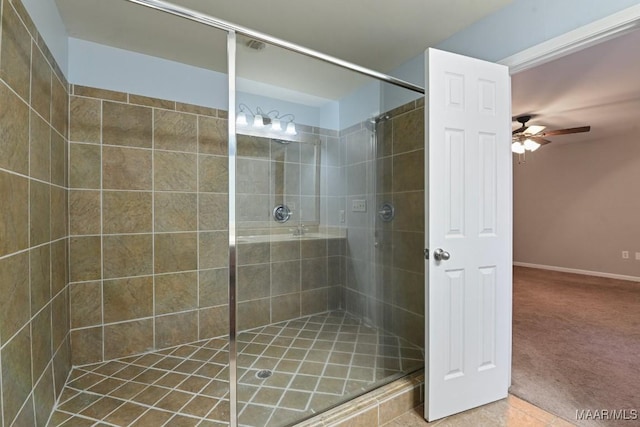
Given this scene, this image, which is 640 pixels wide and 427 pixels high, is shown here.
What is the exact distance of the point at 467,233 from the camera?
168 cm

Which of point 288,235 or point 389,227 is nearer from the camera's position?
point 389,227

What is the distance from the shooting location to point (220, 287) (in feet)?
8.52

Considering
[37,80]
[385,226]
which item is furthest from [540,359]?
[37,80]

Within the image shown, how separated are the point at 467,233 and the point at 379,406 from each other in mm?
1088

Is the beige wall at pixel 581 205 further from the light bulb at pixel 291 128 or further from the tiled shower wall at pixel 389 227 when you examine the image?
the light bulb at pixel 291 128

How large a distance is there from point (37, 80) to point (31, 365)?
1352 millimetres

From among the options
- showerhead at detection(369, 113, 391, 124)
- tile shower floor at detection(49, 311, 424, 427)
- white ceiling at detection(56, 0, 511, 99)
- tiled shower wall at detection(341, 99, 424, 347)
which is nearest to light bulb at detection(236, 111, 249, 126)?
white ceiling at detection(56, 0, 511, 99)

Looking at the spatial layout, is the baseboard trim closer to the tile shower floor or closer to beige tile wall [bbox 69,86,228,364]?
the tile shower floor

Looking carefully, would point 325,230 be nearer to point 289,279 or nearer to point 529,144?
point 289,279

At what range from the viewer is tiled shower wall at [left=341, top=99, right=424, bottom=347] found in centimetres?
218

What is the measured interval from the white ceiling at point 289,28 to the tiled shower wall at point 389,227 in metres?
0.50

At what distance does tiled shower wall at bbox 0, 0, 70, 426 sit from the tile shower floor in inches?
10.4

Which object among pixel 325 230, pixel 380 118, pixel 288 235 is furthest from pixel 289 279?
pixel 380 118

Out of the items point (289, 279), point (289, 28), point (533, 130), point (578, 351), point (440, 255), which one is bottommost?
point (578, 351)
